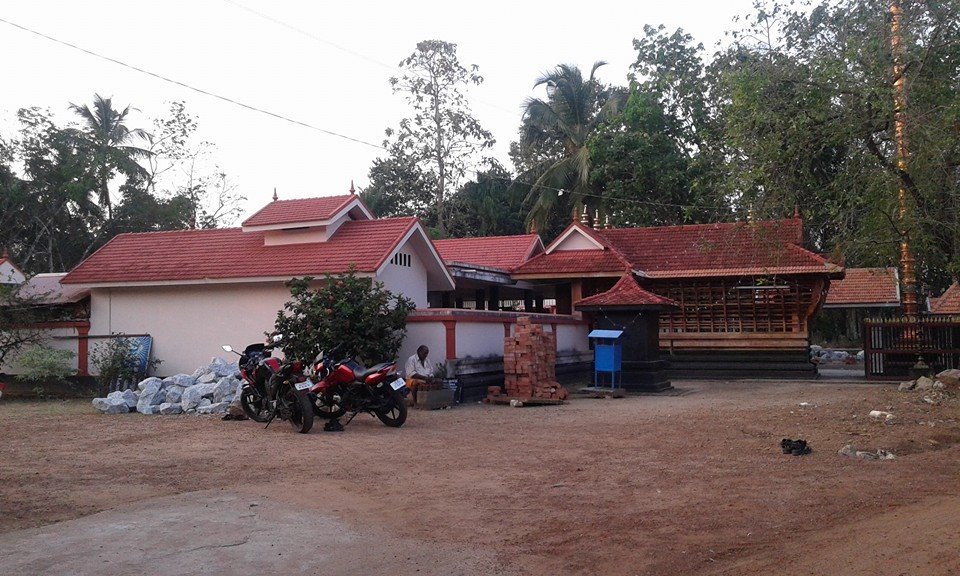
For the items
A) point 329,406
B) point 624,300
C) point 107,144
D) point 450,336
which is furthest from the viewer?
point 107,144

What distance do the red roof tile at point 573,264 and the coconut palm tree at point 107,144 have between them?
65.1 ft

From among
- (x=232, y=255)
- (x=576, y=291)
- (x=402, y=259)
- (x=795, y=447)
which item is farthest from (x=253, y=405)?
(x=576, y=291)

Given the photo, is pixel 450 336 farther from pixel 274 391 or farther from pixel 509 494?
pixel 509 494

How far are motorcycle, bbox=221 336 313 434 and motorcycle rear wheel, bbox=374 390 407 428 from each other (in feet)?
4.18

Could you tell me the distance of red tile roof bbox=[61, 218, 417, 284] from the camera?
18.7m

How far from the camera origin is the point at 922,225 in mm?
12406

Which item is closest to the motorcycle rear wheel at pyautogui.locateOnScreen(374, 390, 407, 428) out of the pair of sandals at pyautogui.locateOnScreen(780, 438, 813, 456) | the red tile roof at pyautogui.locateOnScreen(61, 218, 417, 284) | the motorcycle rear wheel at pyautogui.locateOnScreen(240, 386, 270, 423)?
the motorcycle rear wheel at pyautogui.locateOnScreen(240, 386, 270, 423)

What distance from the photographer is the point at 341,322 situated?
A: 1620 centimetres

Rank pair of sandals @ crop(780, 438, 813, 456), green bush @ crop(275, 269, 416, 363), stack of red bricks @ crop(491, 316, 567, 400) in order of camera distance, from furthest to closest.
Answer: stack of red bricks @ crop(491, 316, 567, 400), green bush @ crop(275, 269, 416, 363), pair of sandals @ crop(780, 438, 813, 456)

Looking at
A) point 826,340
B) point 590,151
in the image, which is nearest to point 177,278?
point 590,151

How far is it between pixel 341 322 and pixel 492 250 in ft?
44.7

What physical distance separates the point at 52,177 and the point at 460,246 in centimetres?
1782

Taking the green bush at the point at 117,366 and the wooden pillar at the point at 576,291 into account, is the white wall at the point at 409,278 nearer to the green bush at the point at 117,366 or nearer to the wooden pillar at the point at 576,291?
the green bush at the point at 117,366

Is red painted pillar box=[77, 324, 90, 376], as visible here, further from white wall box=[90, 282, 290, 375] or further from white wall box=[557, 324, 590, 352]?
white wall box=[557, 324, 590, 352]
